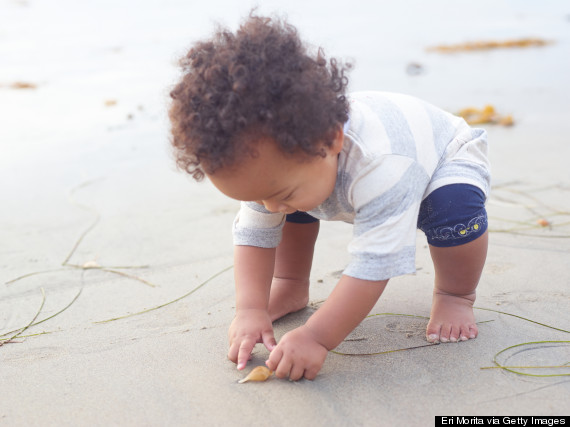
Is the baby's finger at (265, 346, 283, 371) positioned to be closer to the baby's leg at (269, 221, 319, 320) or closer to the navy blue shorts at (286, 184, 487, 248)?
the baby's leg at (269, 221, 319, 320)

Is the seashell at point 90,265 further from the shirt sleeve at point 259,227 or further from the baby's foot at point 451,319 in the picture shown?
the baby's foot at point 451,319

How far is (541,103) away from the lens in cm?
493

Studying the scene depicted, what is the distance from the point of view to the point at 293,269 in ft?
7.00

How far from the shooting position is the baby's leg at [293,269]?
2.08 metres

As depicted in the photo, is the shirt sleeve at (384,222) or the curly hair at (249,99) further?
the shirt sleeve at (384,222)

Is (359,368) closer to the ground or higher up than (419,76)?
closer to the ground

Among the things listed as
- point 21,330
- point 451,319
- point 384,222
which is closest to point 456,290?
point 451,319

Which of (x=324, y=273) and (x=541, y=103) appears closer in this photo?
(x=324, y=273)

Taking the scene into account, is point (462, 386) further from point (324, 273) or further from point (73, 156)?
point (73, 156)

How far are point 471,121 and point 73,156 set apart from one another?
268 cm

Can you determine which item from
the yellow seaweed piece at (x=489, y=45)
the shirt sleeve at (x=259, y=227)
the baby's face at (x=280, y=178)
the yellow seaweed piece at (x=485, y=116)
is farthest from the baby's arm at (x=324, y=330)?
the yellow seaweed piece at (x=489, y=45)

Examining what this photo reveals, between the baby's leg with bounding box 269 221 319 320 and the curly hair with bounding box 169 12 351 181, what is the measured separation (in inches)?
24.7

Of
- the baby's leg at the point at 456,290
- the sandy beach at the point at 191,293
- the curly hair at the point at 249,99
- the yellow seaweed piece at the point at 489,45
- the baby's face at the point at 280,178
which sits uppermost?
the yellow seaweed piece at the point at 489,45

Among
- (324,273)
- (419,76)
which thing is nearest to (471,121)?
(419,76)
